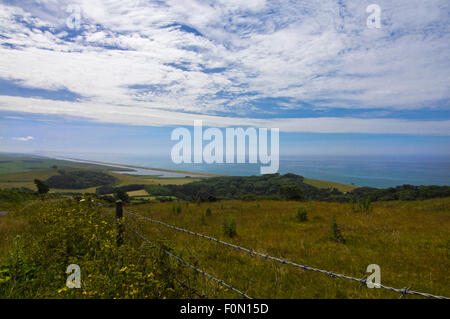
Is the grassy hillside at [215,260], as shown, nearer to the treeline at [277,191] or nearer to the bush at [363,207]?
the bush at [363,207]

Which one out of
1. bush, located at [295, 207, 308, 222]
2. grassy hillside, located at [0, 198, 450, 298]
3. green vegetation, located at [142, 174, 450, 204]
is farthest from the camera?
green vegetation, located at [142, 174, 450, 204]

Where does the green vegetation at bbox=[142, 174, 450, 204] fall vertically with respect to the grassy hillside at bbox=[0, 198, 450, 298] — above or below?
below

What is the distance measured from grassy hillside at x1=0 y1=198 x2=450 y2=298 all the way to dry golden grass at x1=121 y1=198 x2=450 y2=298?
25 mm

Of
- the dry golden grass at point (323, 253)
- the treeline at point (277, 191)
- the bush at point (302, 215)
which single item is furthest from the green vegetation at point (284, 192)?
the bush at point (302, 215)

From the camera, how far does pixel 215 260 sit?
229 inches

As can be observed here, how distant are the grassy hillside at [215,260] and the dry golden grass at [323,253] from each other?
0.08ft

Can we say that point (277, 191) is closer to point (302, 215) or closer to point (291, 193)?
point (291, 193)

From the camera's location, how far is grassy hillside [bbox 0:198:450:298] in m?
3.69

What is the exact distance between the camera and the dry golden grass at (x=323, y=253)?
4.38 metres

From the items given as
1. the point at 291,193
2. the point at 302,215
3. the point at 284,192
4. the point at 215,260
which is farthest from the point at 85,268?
the point at 284,192

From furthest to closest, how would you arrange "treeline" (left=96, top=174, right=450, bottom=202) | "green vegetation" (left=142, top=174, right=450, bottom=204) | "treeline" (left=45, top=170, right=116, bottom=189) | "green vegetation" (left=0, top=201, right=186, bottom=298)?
"treeline" (left=45, top=170, right=116, bottom=189) → "treeline" (left=96, top=174, right=450, bottom=202) → "green vegetation" (left=142, top=174, right=450, bottom=204) → "green vegetation" (left=0, top=201, right=186, bottom=298)

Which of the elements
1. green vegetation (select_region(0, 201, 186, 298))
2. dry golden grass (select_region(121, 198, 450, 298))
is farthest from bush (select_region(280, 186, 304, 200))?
green vegetation (select_region(0, 201, 186, 298))

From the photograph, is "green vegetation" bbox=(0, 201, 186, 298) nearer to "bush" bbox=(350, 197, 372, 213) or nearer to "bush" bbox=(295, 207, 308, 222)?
"bush" bbox=(295, 207, 308, 222)
